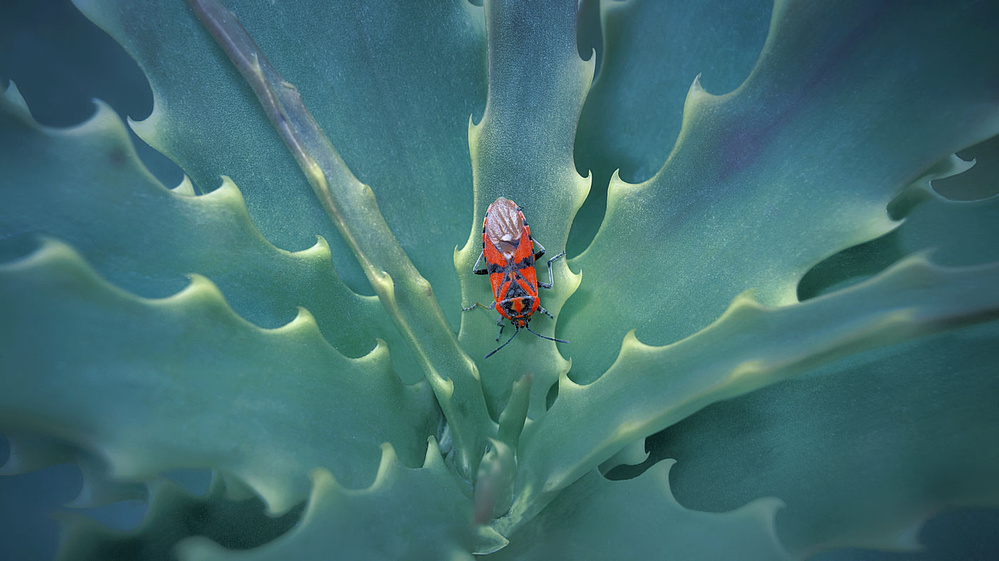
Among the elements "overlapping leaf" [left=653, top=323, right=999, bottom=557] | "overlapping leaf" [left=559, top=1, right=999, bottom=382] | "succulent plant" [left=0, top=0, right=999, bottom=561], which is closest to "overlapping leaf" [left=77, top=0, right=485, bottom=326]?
"succulent plant" [left=0, top=0, right=999, bottom=561]

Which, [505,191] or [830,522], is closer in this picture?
[830,522]

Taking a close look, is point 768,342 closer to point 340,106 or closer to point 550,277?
point 550,277

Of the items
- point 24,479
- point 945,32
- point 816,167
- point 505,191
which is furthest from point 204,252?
point 945,32

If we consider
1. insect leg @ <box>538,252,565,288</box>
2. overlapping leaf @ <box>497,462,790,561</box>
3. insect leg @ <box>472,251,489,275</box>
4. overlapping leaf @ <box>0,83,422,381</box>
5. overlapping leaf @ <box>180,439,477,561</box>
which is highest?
overlapping leaf @ <box>0,83,422,381</box>

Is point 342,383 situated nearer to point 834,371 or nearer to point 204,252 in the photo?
point 204,252

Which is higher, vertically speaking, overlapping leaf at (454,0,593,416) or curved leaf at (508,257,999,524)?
overlapping leaf at (454,0,593,416)

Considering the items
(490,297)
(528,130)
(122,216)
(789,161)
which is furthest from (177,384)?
(789,161)

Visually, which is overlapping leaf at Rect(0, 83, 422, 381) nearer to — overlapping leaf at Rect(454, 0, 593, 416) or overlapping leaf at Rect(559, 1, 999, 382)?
overlapping leaf at Rect(454, 0, 593, 416)
